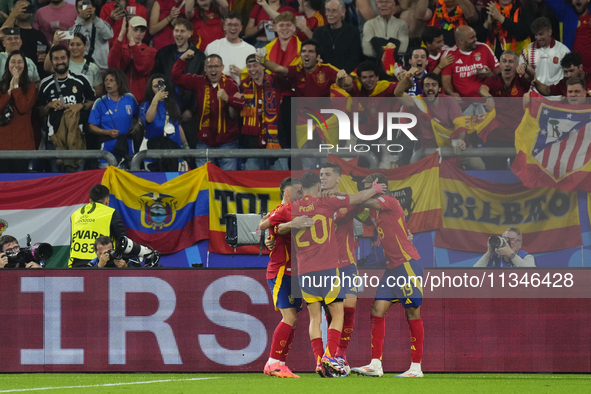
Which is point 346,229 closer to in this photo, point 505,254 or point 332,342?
point 332,342

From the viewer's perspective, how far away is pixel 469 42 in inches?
442

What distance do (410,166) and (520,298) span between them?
2.39 meters

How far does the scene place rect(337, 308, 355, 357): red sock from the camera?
776 centimetres

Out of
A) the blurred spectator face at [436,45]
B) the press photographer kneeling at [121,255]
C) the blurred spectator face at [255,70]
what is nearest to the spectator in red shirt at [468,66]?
the blurred spectator face at [436,45]

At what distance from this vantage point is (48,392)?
628cm

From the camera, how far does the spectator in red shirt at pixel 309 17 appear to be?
1175 cm

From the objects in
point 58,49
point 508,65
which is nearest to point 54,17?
point 58,49

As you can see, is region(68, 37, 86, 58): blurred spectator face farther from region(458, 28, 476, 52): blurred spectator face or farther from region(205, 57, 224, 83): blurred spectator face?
region(458, 28, 476, 52): blurred spectator face

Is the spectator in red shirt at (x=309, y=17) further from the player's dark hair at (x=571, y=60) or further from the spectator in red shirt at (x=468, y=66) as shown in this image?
the player's dark hair at (x=571, y=60)

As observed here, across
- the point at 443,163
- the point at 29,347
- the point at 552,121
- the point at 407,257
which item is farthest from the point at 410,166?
the point at 29,347

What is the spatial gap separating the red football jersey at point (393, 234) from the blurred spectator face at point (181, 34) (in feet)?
15.4

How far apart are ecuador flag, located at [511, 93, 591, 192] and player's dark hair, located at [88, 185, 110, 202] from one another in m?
4.90

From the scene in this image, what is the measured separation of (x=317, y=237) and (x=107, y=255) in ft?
8.80

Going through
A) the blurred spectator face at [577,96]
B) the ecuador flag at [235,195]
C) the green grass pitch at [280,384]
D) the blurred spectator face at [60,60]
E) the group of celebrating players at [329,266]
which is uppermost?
the blurred spectator face at [60,60]
